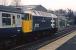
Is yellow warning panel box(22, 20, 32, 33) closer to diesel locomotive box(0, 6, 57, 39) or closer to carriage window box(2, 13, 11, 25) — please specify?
diesel locomotive box(0, 6, 57, 39)

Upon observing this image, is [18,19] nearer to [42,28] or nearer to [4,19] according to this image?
[4,19]

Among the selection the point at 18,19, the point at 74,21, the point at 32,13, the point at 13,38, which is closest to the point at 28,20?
the point at 32,13

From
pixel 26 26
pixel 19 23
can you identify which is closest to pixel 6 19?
pixel 19 23

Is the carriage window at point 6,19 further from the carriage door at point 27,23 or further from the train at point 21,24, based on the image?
the carriage door at point 27,23

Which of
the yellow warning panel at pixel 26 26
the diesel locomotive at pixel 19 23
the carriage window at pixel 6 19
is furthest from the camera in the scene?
the yellow warning panel at pixel 26 26

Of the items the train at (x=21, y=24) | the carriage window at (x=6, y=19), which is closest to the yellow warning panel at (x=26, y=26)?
the train at (x=21, y=24)

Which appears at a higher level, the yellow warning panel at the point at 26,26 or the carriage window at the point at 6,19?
the carriage window at the point at 6,19

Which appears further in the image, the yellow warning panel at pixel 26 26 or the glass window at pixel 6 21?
the yellow warning panel at pixel 26 26

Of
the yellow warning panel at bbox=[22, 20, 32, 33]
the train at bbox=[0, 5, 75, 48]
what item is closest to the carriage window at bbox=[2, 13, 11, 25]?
the train at bbox=[0, 5, 75, 48]

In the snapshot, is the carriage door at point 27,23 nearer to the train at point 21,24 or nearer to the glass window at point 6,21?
the train at point 21,24

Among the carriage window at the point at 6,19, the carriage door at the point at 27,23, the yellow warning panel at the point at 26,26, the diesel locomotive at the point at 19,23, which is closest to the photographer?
the carriage window at the point at 6,19

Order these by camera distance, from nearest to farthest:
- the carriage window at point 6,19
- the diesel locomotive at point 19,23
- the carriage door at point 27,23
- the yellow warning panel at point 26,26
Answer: the carriage window at point 6,19
the diesel locomotive at point 19,23
the yellow warning panel at point 26,26
the carriage door at point 27,23

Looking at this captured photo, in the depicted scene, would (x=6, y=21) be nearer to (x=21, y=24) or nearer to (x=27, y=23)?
(x=21, y=24)

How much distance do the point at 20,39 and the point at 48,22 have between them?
35.1 feet
